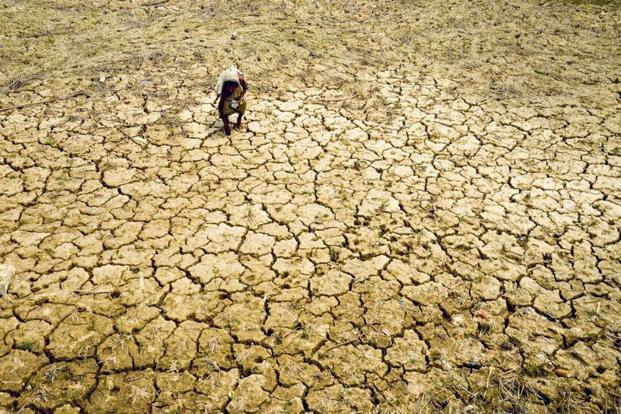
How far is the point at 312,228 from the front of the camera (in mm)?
3270

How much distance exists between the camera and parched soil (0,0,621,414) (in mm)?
2299

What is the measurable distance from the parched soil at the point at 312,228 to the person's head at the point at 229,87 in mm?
478

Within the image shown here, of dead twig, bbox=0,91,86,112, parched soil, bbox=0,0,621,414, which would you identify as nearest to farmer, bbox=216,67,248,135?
parched soil, bbox=0,0,621,414

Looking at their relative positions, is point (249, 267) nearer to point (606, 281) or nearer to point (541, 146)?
point (606, 281)

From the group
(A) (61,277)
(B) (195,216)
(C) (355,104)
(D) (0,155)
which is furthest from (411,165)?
(D) (0,155)

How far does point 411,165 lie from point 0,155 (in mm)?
3802

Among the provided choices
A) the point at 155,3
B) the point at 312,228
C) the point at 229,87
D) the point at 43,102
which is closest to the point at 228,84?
the point at 229,87

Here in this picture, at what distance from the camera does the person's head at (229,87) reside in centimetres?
398

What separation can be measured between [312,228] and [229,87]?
1.69m

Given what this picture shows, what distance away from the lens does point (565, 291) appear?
2.77 metres

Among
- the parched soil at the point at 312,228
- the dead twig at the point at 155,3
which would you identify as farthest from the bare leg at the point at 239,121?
the dead twig at the point at 155,3

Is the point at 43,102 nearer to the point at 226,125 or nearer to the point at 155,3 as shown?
the point at 226,125

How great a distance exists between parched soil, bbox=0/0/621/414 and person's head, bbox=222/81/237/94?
1.57 ft

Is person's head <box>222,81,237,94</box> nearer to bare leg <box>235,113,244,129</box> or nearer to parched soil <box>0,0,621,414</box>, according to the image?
bare leg <box>235,113,244,129</box>
